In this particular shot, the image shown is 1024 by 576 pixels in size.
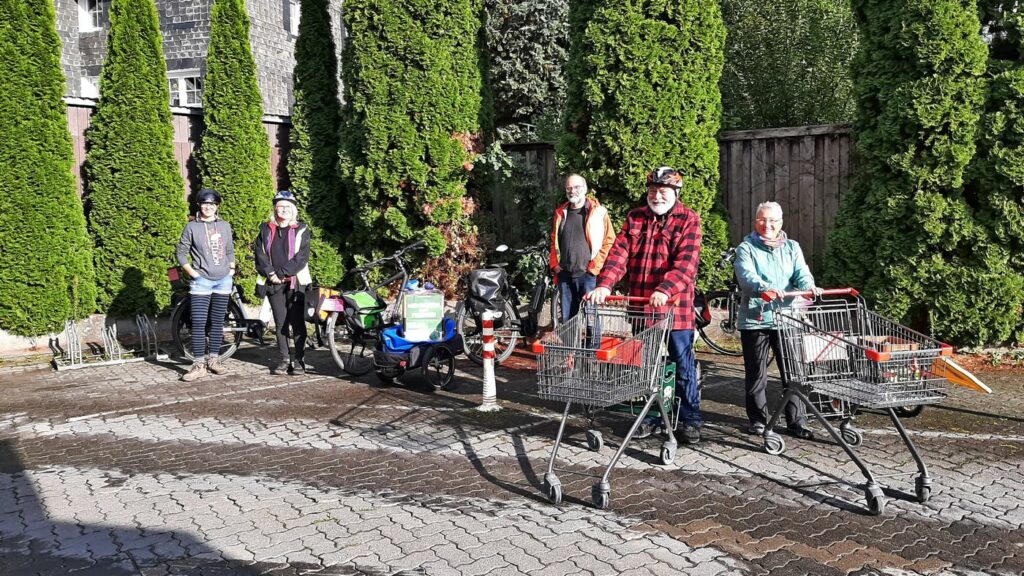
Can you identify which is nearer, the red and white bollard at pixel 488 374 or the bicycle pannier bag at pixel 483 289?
the red and white bollard at pixel 488 374

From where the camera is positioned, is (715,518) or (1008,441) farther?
(1008,441)

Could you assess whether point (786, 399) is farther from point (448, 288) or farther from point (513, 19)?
point (513, 19)

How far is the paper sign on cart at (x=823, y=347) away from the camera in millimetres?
5160

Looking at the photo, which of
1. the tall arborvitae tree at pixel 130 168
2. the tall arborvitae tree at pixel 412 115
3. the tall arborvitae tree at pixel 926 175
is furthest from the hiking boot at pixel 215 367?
the tall arborvitae tree at pixel 926 175

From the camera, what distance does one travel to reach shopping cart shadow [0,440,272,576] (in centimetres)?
420

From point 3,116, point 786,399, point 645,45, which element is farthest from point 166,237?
point 786,399

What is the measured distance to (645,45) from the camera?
33.7 ft

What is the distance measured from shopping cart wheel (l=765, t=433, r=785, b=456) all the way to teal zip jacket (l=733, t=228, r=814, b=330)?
809 mm

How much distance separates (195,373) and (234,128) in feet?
16.0

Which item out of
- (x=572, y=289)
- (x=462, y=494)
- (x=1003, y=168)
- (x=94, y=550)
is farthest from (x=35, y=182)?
(x=1003, y=168)

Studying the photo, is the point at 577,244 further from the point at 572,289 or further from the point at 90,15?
the point at 90,15

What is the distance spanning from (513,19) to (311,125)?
5.98 m

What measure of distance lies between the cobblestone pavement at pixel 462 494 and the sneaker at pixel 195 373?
114 centimetres

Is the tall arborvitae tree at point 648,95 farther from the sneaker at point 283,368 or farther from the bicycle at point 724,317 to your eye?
the sneaker at point 283,368
